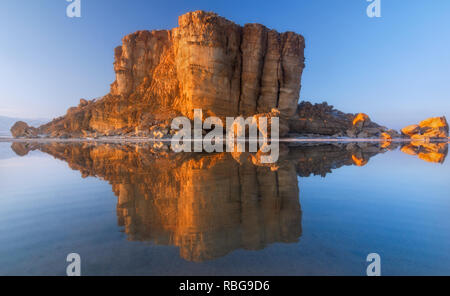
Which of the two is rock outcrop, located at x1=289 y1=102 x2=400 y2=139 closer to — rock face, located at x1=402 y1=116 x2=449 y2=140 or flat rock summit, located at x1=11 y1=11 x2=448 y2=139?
flat rock summit, located at x1=11 y1=11 x2=448 y2=139

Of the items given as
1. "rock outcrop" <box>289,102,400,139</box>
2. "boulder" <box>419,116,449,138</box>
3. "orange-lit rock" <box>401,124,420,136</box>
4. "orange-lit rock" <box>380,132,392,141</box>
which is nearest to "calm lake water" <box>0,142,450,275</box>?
"rock outcrop" <box>289,102,400,139</box>

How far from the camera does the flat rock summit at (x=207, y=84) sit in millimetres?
27781

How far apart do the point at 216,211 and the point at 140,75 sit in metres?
40.8

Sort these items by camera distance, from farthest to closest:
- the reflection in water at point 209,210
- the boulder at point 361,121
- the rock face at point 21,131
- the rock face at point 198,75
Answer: the rock face at point 21,131 → the boulder at point 361,121 → the rock face at point 198,75 → the reflection in water at point 209,210

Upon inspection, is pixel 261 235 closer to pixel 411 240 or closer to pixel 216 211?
pixel 216 211

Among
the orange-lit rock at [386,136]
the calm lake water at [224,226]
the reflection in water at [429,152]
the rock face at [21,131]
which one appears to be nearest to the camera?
the calm lake water at [224,226]

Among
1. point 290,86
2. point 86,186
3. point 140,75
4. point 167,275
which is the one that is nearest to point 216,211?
point 167,275

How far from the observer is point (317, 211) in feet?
11.5

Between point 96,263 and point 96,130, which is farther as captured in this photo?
point 96,130

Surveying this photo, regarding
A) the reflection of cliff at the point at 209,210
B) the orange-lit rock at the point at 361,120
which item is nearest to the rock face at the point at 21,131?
the reflection of cliff at the point at 209,210

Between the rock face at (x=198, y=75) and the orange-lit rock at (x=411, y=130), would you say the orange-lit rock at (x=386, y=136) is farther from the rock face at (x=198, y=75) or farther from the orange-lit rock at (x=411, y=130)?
the rock face at (x=198, y=75)

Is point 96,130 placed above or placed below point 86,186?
above

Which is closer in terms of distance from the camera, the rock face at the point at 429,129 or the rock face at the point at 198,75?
the rock face at the point at 198,75
